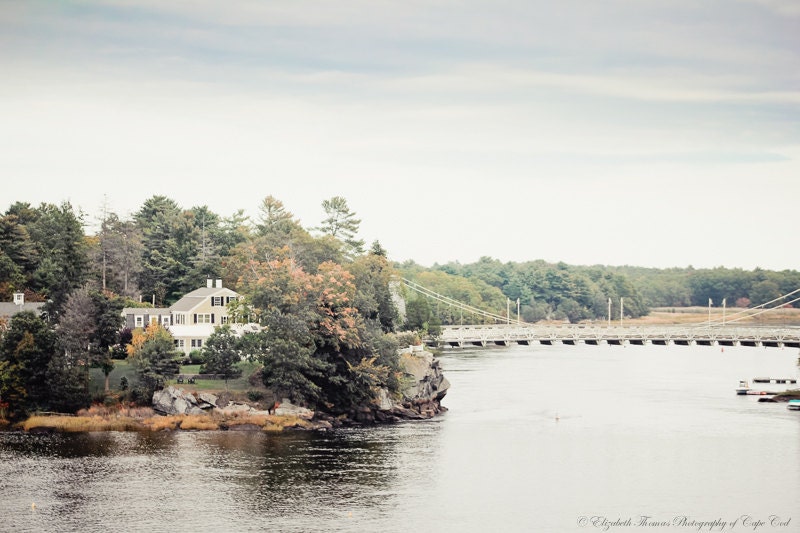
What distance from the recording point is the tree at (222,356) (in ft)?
278

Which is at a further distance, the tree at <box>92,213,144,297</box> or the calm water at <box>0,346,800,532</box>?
Result: the tree at <box>92,213,144,297</box>

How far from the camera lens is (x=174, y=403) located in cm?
7938

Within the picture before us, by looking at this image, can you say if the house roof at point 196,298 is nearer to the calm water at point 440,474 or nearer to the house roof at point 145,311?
the house roof at point 145,311

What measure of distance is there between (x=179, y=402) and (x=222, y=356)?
6450 mm

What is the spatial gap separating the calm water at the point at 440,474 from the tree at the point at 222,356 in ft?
29.8

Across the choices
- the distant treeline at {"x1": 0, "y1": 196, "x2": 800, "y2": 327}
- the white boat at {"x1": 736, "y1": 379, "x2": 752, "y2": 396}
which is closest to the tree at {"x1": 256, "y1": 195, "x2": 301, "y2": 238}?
the distant treeline at {"x1": 0, "y1": 196, "x2": 800, "y2": 327}

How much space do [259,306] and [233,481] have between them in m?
25.4

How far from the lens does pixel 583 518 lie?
56.1m

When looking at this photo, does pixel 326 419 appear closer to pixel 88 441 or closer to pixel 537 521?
pixel 88 441

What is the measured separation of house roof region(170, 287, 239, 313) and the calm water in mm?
23095

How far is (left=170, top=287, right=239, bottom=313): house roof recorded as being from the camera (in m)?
97.4

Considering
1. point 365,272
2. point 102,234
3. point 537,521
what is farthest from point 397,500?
point 102,234

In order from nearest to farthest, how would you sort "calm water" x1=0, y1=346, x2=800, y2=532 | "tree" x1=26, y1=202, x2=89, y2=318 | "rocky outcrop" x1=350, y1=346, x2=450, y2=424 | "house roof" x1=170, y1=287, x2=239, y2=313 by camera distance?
"calm water" x1=0, y1=346, x2=800, y2=532 → "rocky outcrop" x1=350, y1=346, x2=450, y2=424 → "house roof" x1=170, y1=287, x2=239, y2=313 → "tree" x1=26, y1=202, x2=89, y2=318

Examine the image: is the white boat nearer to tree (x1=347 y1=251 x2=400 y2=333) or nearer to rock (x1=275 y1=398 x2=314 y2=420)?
tree (x1=347 y1=251 x2=400 y2=333)
